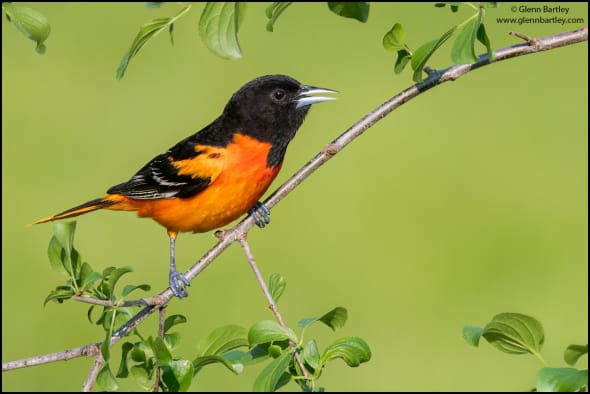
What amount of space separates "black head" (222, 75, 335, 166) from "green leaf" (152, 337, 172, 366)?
2.08m

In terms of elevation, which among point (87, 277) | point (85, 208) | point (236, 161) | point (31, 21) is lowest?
point (87, 277)

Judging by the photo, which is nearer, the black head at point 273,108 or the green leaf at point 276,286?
the green leaf at point 276,286

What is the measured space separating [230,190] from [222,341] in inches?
70.5

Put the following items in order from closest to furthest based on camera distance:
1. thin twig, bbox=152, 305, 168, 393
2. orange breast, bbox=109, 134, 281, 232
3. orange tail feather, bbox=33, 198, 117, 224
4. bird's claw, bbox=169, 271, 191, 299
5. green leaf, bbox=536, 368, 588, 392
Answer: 1. green leaf, bbox=536, 368, 588, 392
2. thin twig, bbox=152, 305, 168, 393
3. bird's claw, bbox=169, 271, 191, 299
4. orange breast, bbox=109, 134, 281, 232
5. orange tail feather, bbox=33, 198, 117, 224

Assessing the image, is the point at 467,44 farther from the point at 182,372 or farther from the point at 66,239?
the point at 66,239

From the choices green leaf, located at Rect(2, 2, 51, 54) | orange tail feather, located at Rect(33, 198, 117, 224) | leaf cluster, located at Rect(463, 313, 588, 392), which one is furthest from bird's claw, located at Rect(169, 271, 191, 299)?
leaf cluster, located at Rect(463, 313, 588, 392)

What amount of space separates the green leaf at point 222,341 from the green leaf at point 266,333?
147mm

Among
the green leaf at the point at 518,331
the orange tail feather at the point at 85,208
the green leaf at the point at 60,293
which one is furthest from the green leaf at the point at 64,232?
the orange tail feather at the point at 85,208

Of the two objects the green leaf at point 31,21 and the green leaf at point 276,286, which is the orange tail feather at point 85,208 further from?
the green leaf at point 31,21

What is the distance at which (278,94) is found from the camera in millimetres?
4094

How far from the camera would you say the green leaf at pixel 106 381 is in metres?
2.14

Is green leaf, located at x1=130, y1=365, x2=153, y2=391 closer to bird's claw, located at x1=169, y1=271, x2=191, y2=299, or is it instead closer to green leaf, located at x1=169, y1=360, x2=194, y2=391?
green leaf, located at x1=169, y1=360, x2=194, y2=391

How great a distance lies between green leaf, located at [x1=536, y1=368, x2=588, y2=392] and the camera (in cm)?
171

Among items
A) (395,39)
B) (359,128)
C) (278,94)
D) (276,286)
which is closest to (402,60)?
(395,39)
